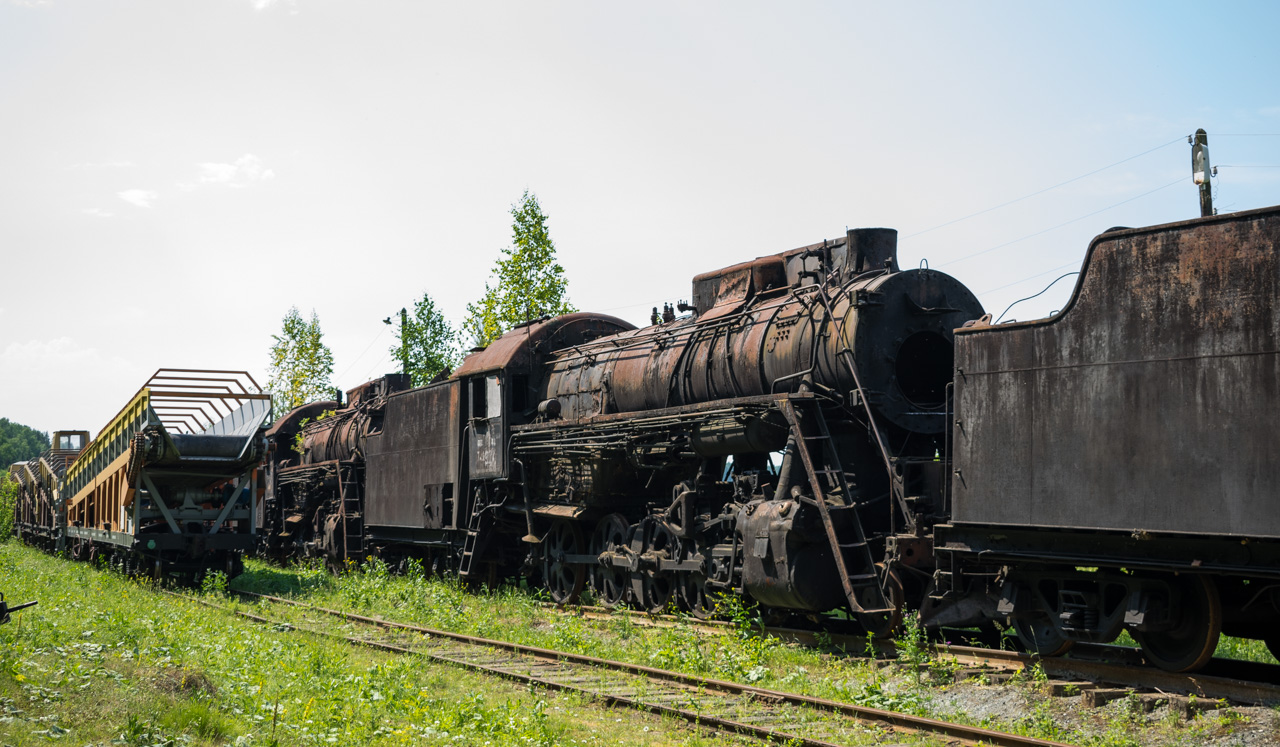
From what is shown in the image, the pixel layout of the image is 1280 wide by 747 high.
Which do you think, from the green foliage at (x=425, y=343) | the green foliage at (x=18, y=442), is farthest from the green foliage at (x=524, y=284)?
the green foliage at (x=18, y=442)

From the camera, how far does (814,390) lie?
1096 centimetres

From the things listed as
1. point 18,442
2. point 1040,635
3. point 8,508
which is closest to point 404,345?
point 8,508

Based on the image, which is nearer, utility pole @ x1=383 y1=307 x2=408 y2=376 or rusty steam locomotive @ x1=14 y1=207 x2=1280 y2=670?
rusty steam locomotive @ x1=14 y1=207 x2=1280 y2=670

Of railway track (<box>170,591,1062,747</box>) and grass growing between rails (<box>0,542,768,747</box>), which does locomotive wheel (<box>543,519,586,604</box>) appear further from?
grass growing between rails (<box>0,542,768,747</box>)

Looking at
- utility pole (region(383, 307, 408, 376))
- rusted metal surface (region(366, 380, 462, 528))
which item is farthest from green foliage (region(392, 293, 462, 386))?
rusted metal surface (region(366, 380, 462, 528))

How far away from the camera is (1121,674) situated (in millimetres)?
8203

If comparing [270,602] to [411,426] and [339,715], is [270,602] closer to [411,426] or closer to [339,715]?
[411,426]

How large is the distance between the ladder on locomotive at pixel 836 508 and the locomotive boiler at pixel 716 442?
0.02 m

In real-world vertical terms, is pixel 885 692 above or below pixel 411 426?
below

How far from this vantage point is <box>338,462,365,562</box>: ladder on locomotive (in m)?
22.6

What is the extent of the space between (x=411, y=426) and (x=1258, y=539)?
50.7 ft

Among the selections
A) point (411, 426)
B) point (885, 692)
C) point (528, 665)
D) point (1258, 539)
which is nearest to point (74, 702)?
point (528, 665)

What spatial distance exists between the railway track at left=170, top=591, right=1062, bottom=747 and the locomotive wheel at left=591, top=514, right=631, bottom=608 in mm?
2439

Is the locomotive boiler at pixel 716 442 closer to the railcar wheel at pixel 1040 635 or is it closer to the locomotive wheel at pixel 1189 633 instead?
the railcar wheel at pixel 1040 635
